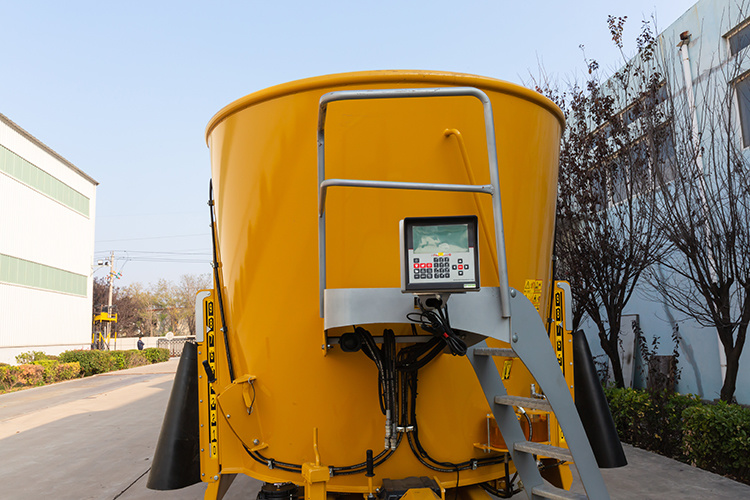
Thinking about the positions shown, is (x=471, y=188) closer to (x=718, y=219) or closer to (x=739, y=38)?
(x=718, y=219)

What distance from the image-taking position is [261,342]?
114 inches

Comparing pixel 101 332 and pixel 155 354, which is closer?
pixel 155 354

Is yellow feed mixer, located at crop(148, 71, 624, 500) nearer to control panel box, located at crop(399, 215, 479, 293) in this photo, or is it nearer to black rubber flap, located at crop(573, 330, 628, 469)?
control panel box, located at crop(399, 215, 479, 293)

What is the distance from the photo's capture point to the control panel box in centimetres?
213

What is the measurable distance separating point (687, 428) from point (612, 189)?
3.12m

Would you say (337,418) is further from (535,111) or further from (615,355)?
(615,355)

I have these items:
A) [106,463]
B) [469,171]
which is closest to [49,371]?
[106,463]

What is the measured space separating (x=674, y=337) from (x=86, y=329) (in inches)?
1094

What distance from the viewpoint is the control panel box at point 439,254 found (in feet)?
6.98

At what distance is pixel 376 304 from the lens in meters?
2.33

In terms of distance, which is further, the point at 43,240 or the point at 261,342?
the point at 43,240

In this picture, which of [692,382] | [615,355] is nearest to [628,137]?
[615,355]

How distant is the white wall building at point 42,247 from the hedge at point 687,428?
22389mm

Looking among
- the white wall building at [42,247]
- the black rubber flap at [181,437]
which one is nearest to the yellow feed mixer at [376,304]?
the black rubber flap at [181,437]
